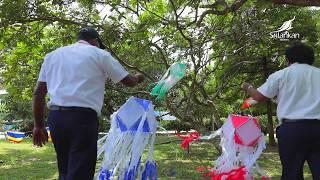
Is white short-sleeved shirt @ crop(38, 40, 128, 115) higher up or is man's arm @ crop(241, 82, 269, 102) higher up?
white short-sleeved shirt @ crop(38, 40, 128, 115)

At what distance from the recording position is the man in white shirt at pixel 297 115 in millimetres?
3641

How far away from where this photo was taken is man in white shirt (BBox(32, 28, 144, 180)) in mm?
3248

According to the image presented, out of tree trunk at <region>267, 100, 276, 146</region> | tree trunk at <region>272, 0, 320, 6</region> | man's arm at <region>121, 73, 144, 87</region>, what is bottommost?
tree trunk at <region>267, 100, 276, 146</region>

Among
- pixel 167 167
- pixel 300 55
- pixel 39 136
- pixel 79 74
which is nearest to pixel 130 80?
pixel 79 74

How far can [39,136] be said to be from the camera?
3607mm

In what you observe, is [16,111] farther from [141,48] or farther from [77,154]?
[77,154]

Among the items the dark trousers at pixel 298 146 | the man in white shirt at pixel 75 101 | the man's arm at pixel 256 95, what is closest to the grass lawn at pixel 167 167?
the man's arm at pixel 256 95

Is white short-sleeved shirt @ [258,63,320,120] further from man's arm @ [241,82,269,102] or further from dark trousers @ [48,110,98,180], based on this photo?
dark trousers @ [48,110,98,180]

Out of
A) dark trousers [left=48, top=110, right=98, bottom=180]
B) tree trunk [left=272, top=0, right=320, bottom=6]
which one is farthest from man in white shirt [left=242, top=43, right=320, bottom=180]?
tree trunk [left=272, top=0, right=320, bottom=6]

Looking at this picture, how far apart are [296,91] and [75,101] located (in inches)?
68.8

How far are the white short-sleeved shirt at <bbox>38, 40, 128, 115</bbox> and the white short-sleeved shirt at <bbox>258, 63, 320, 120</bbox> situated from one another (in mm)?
1279

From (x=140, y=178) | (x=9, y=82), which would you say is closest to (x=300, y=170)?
(x=140, y=178)

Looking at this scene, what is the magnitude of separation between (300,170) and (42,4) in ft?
19.1

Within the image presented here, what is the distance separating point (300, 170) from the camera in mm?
3736
